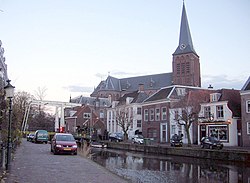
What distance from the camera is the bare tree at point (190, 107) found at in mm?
39872

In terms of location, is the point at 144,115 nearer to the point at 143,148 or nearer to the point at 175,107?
the point at 175,107

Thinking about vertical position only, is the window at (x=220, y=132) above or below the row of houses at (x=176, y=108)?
below

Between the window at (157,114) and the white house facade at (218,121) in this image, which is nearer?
the white house facade at (218,121)

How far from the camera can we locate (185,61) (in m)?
89.2

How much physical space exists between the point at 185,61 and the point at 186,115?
51126 mm

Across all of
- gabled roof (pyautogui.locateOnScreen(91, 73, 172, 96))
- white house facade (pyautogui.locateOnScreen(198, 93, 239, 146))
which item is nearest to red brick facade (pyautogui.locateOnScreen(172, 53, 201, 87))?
gabled roof (pyautogui.locateOnScreen(91, 73, 172, 96))

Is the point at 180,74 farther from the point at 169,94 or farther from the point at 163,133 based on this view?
the point at 163,133

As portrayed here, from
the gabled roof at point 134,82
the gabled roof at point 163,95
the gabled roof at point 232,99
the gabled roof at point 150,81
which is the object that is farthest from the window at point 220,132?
the gabled roof at point 134,82

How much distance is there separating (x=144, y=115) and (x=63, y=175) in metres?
48.3

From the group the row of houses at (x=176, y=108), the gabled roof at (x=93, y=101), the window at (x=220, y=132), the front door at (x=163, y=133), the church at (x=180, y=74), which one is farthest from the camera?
the gabled roof at (x=93, y=101)

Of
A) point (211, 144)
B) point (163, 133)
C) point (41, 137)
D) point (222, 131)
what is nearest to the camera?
point (211, 144)

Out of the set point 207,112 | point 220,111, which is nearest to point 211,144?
point 220,111

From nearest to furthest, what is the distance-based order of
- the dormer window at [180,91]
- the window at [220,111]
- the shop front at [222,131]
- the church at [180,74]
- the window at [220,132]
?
1. the shop front at [222,131]
2. the window at [220,132]
3. the window at [220,111]
4. the dormer window at [180,91]
5. the church at [180,74]

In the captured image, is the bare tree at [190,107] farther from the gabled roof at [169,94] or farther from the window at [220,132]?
the gabled roof at [169,94]
